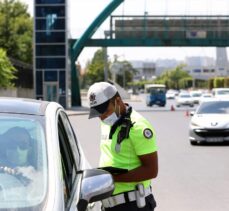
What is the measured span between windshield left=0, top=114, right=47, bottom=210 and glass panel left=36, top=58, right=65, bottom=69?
2000 inches

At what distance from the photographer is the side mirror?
3760 mm

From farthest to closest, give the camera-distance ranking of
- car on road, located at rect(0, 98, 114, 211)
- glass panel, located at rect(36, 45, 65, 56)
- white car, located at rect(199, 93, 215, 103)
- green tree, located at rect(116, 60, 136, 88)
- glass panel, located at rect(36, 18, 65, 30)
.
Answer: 1. green tree, located at rect(116, 60, 136, 88)
2. glass panel, located at rect(36, 45, 65, 56)
3. glass panel, located at rect(36, 18, 65, 30)
4. white car, located at rect(199, 93, 215, 103)
5. car on road, located at rect(0, 98, 114, 211)

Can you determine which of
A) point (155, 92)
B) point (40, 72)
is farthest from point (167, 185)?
point (155, 92)

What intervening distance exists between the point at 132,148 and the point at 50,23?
1984 inches

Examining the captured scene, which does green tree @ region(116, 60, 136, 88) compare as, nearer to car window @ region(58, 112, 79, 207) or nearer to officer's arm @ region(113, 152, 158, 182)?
car window @ region(58, 112, 79, 207)

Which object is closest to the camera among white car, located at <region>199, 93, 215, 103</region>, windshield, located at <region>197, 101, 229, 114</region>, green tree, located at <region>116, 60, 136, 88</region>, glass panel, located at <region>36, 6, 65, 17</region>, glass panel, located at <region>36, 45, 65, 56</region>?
windshield, located at <region>197, 101, 229, 114</region>

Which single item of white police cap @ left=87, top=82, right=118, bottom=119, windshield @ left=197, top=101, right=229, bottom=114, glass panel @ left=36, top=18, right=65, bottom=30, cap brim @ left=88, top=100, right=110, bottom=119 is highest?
glass panel @ left=36, top=18, right=65, bottom=30

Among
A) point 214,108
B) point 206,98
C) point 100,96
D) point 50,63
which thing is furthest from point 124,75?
point 100,96

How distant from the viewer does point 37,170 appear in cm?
375

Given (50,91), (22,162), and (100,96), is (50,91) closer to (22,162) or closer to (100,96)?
(100,96)

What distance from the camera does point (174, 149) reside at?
19.0m

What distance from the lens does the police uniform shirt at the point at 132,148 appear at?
4.67 metres

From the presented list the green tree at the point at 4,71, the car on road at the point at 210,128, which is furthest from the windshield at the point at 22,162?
the green tree at the point at 4,71

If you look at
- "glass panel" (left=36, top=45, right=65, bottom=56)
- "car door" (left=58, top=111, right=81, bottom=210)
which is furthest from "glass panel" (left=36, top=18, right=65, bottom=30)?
"car door" (left=58, top=111, right=81, bottom=210)
